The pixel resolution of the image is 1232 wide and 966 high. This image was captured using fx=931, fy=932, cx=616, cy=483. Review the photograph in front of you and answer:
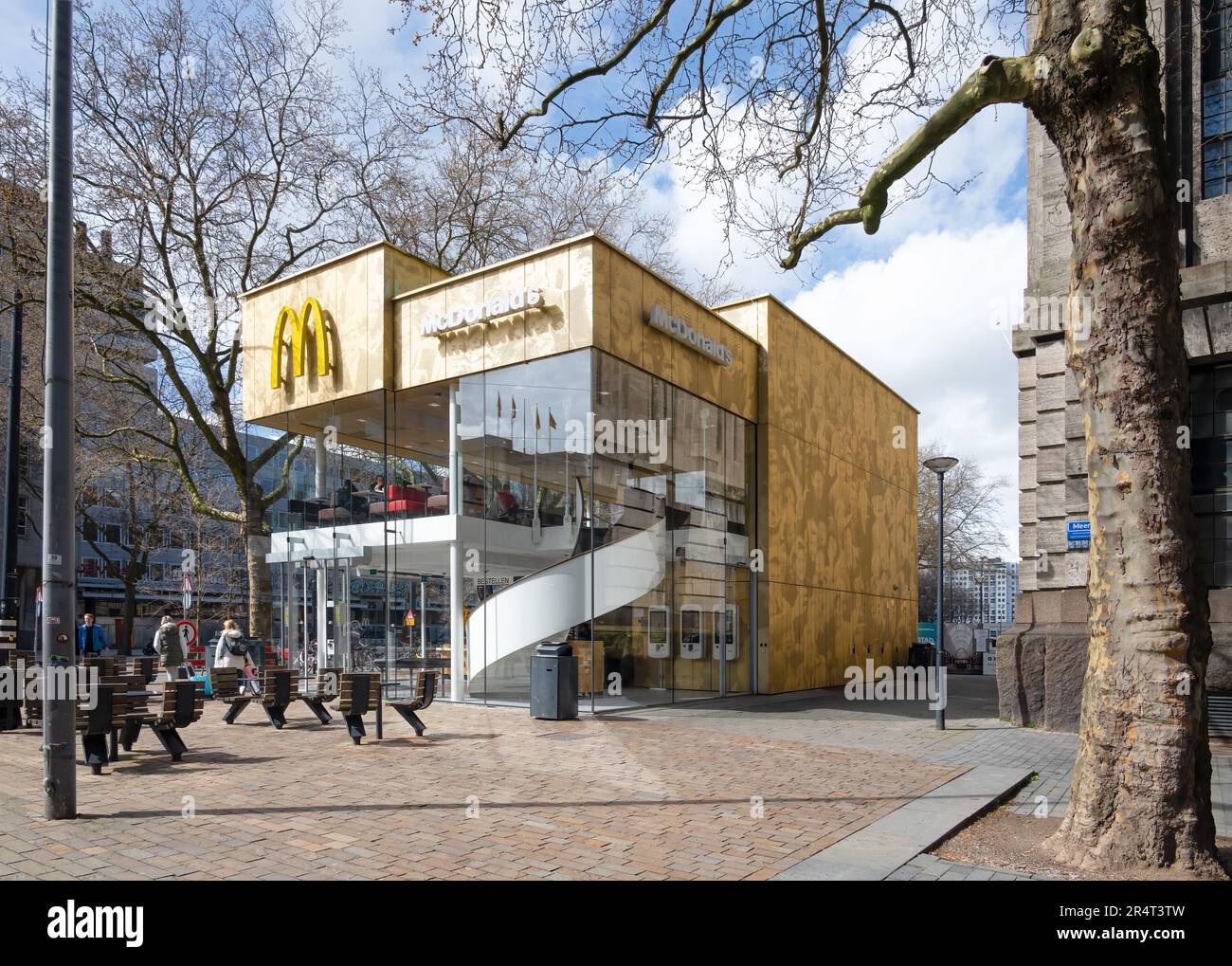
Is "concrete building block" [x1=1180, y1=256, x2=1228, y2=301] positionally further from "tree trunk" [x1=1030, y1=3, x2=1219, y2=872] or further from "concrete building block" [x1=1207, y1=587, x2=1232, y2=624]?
"tree trunk" [x1=1030, y1=3, x2=1219, y2=872]

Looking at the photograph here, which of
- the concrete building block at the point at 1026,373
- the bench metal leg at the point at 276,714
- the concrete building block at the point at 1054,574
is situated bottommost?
the bench metal leg at the point at 276,714

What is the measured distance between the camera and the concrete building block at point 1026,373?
15312 mm

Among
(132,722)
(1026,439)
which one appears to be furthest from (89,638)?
(1026,439)

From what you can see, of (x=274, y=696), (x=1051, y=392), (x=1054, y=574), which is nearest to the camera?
(x=274, y=696)

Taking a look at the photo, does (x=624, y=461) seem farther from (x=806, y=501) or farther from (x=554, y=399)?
(x=806, y=501)

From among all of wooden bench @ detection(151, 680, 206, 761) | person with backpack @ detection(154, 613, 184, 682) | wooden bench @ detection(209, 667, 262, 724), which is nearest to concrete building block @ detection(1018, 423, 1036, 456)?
wooden bench @ detection(209, 667, 262, 724)

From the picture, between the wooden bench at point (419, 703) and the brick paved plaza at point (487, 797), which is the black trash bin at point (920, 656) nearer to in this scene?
the brick paved plaza at point (487, 797)

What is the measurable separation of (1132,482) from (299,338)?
17.6 metres

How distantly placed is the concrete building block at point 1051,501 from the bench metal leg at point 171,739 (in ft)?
41.2

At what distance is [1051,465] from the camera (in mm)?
14703

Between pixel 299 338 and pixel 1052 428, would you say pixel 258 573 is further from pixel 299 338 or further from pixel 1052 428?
pixel 1052 428

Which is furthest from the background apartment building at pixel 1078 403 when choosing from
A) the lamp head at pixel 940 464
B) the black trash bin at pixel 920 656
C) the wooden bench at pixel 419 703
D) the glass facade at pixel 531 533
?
the black trash bin at pixel 920 656

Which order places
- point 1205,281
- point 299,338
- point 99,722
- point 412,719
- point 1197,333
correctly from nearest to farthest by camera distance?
point 99,722, point 412,719, point 1205,281, point 1197,333, point 299,338

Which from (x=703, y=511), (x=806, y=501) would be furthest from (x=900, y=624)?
(x=703, y=511)
